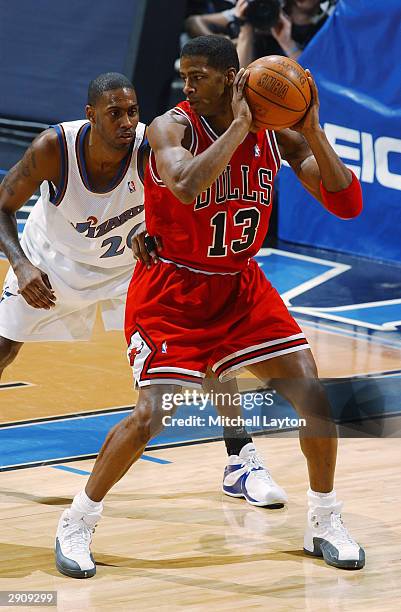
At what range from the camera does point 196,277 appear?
5379 millimetres

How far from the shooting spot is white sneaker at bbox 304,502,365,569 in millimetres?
5234

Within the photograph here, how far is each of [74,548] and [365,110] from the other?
6325mm

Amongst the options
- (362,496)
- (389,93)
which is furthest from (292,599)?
(389,93)

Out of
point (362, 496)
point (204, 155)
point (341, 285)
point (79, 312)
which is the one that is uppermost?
point (204, 155)

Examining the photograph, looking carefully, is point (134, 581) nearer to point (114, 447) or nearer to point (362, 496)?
point (114, 447)

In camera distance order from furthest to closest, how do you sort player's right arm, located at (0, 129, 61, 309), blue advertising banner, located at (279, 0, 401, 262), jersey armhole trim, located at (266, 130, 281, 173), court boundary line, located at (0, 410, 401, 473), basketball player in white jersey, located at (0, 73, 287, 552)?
1. blue advertising banner, located at (279, 0, 401, 262)
2. court boundary line, located at (0, 410, 401, 473)
3. basketball player in white jersey, located at (0, 73, 287, 552)
4. player's right arm, located at (0, 129, 61, 309)
5. jersey armhole trim, located at (266, 130, 281, 173)

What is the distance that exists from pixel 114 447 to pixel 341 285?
518 centimetres

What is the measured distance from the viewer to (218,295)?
5379mm

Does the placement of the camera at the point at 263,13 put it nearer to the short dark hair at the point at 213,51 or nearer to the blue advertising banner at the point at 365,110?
the blue advertising banner at the point at 365,110

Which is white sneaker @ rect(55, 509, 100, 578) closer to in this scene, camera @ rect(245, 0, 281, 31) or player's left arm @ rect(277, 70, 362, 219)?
player's left arm @ rect(277, 70, 362, 219)

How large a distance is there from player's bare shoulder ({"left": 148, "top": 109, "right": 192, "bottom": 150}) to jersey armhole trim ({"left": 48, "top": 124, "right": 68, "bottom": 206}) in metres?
0.81

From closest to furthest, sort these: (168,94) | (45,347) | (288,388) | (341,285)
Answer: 1. (288,388)
2. (45,347)
3. (341,285)
4. (168,94)

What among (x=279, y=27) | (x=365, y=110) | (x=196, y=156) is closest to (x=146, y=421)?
(x=196, y=156)

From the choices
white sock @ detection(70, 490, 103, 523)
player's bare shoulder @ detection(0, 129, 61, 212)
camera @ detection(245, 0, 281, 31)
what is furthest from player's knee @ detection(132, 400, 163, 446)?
camera @ detection(245, 0, 281, 31)
